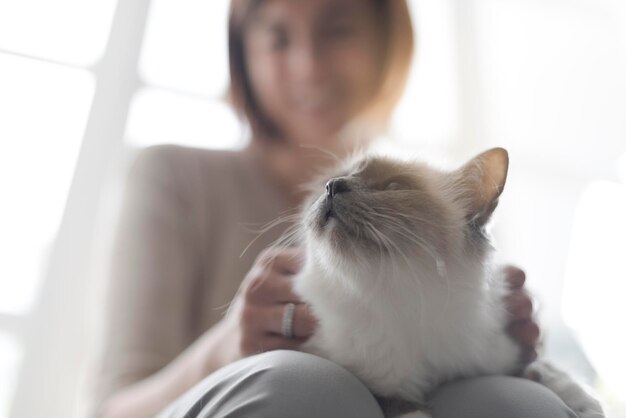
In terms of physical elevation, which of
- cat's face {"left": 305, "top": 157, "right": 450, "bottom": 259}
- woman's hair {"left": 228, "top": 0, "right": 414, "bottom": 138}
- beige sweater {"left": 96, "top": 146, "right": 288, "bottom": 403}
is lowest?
beige sweater {"left": 96, "top": 146, "right": 288, "bottom": 403}

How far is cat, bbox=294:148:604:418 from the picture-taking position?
77 centimetres

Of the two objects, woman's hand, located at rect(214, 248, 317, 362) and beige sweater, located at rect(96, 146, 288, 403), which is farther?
beige sweater, located at rect(96, 146, 288, 403)

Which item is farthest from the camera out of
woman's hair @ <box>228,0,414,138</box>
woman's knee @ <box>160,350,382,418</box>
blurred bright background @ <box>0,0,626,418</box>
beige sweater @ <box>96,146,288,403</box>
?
blurred bright background @ <box>0,0,626,418</box>

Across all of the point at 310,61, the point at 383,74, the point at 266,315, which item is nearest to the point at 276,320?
the point at 266,315

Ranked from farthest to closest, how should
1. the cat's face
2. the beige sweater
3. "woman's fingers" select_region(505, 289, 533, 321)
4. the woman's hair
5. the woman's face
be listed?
the woman's hair < the woman's face < the beige sweater < "woman's fingers" select_region(505, 289, 533, 321) < the cat's face

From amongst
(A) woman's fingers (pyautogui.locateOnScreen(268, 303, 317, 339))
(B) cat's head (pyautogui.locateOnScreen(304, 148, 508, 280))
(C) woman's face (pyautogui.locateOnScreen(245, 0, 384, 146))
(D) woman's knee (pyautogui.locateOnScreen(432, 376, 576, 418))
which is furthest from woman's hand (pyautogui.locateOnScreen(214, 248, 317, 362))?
(C) woman's face (pyautogui.locateOnScreen(245, 0, 384, 146))

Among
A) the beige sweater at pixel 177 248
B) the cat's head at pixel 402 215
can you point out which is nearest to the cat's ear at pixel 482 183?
the cat's head at pixel 402 215

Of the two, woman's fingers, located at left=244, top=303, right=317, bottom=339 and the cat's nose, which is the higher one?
the cat's nose

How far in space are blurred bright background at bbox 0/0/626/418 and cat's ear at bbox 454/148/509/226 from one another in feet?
0.66

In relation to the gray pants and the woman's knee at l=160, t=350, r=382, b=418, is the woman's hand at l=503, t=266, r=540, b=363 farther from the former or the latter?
the woman's knee at l=160, t=350, r=382, b=418

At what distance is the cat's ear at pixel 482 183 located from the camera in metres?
0.79

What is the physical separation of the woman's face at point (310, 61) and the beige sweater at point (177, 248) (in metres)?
0.19

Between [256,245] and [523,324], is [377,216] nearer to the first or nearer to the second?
[523,324]

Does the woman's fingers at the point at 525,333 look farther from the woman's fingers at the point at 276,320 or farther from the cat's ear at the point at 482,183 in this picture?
the woman's fingers at the point at 276,320
